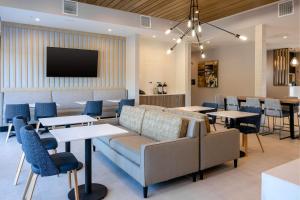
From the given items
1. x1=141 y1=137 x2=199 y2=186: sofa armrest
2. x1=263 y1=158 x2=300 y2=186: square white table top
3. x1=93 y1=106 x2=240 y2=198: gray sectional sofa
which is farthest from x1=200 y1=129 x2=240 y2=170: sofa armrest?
x1=263 y1=158 x2=300 y2=186: square white table top

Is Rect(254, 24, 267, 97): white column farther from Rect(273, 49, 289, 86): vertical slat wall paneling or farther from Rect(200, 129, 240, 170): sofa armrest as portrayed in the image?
Rect(273, 49, 289, 86): vertical slat wall paneling

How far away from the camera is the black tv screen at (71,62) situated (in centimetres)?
678

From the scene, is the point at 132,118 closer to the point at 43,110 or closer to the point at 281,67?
the point at 43,110

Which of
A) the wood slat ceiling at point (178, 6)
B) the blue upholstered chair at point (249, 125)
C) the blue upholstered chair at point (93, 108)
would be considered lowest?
the blue upholstered chair at point (249, 125)

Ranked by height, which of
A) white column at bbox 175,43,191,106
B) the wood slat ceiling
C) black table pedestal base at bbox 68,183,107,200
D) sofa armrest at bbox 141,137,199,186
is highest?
the wood slat ceiling

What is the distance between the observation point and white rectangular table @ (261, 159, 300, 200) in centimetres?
96

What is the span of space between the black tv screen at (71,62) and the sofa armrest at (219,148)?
5.24 meters

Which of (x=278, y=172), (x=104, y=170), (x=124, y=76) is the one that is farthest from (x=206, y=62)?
(x=278, y=172)

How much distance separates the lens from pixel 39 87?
22.2 ft

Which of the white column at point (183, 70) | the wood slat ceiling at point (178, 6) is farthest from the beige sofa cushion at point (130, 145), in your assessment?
the white column at point (183, 70)

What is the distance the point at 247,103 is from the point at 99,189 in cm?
464

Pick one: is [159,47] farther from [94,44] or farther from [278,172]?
[278,172]

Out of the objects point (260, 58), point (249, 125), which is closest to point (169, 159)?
point (249, 125)

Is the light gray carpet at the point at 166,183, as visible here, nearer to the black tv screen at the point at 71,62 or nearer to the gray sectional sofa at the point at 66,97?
the gray sectional sofa at the point at 66,97
